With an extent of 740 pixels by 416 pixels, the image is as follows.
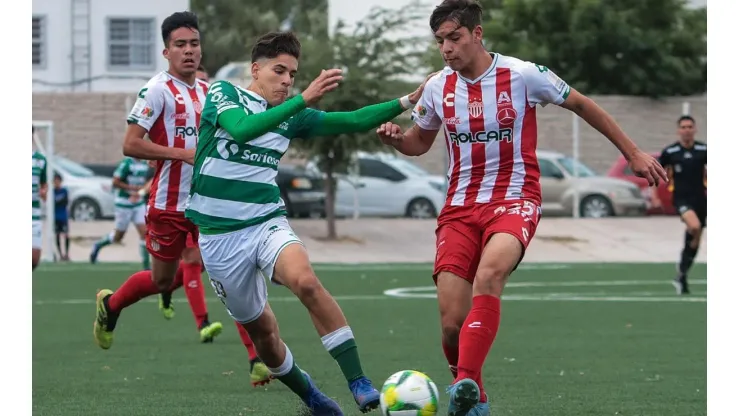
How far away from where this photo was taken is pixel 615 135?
26.4 ft

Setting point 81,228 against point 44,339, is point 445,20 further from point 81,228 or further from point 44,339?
point 81,228

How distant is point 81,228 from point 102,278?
8.80 metres

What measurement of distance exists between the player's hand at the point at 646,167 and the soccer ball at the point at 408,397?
5.59 ft

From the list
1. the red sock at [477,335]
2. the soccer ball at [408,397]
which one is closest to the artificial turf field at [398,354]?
the red sock at [477,335]

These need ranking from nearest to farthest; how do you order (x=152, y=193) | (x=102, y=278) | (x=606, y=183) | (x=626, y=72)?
1. (x=152, y=193)
2. (x=102, y=278)
3. (x=606, y=183)
4. (x=626, y=72)

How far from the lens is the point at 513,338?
1325 cm

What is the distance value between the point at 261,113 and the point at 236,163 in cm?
41

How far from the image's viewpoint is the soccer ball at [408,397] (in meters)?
7.24

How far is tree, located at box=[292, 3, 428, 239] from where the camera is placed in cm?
2869

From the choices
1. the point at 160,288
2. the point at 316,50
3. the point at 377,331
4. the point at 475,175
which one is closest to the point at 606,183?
the point at 316,50

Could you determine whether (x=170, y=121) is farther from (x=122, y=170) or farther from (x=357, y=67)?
(x=357, y=67)

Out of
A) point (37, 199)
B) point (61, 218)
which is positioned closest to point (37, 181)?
point (37, 199)

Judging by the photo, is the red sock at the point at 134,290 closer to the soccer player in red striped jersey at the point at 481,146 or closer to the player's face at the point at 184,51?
the player's face at the point at 184,51

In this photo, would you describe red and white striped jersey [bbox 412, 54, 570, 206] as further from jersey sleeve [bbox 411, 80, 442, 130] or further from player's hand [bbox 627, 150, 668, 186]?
player's hand [bbox 627, 150, 668, 186]
